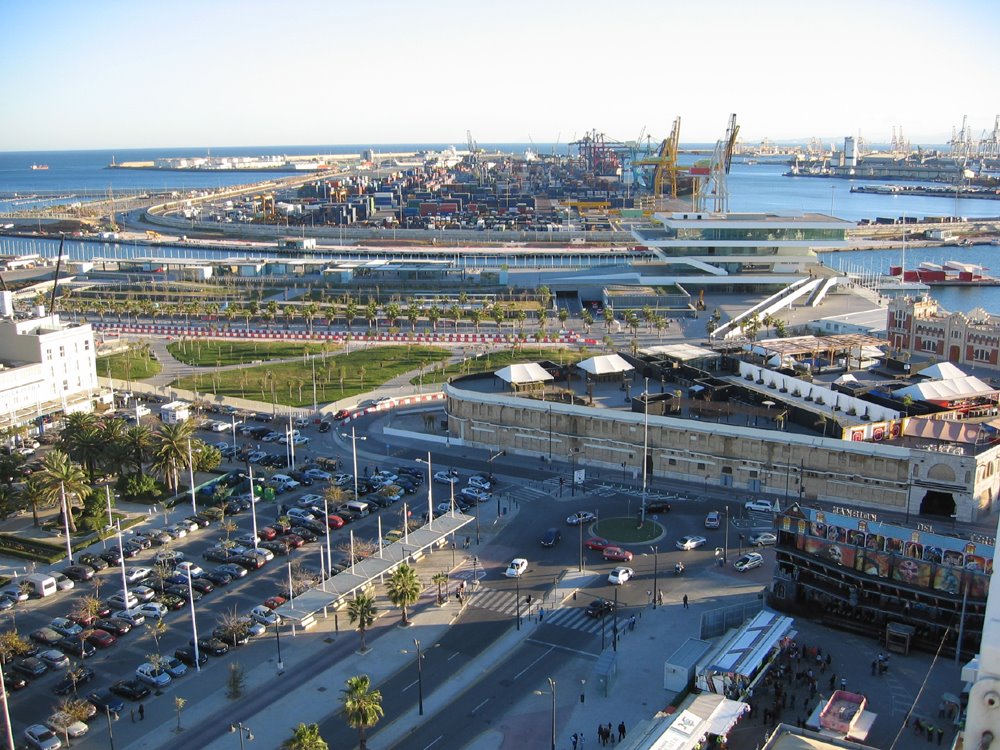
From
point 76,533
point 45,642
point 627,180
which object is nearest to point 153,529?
point 76,533

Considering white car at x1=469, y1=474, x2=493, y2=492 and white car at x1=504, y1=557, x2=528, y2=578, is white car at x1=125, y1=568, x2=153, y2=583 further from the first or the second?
white car at x1=469, y1=474, x2=493, y2=492

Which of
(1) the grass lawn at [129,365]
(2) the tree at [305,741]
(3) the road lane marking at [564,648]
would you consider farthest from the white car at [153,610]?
(1) the grass lawn at [129,365]

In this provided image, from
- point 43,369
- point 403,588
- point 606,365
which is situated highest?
point 606,365

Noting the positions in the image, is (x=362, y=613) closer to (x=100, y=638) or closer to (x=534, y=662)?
(x=534, y=662)

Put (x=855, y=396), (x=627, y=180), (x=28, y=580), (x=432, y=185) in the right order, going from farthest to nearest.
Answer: (x=627, y=180)
(x=432, y=185)
(x=855, y=396)
(x=28, y=580)

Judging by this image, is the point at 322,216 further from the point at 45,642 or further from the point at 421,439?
the point at 45,642

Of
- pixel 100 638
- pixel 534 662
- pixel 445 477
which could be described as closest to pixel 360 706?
pixel 534 662
